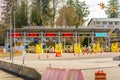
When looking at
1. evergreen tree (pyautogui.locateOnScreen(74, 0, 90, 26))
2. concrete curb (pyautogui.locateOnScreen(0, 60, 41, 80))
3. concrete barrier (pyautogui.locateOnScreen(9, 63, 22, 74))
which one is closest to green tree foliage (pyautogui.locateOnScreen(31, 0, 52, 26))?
evergreen tree (pyautogui.locateOnScreen(74, 0, 90, 26))

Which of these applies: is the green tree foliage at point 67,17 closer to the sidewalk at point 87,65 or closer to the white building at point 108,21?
the white building at point 108,21

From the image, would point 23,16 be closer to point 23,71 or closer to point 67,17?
point 67,17

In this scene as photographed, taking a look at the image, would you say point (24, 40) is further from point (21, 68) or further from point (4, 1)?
point (21, 68)

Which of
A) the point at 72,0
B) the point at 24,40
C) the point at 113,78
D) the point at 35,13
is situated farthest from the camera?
the point at 72,0

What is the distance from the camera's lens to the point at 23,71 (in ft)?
110

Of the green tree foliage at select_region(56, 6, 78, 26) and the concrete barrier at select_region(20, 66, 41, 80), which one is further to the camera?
the green tree foliage at select_region(56, 6, 78, 26)

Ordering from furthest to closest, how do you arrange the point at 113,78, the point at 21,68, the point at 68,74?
the point at 21,68 < the point at 113,78 < the point at 68,74

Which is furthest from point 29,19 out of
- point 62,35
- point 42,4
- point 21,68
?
point 21,68

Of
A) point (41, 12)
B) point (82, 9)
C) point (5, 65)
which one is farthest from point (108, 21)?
point (5, 65)

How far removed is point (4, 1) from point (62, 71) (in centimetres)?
14111

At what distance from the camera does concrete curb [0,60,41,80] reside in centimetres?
2786

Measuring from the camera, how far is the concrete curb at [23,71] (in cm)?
2786

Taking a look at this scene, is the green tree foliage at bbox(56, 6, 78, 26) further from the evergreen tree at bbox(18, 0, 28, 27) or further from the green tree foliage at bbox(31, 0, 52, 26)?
the evergreen tree at bbox(18, 0, 28, 27)

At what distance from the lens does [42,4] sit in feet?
493
